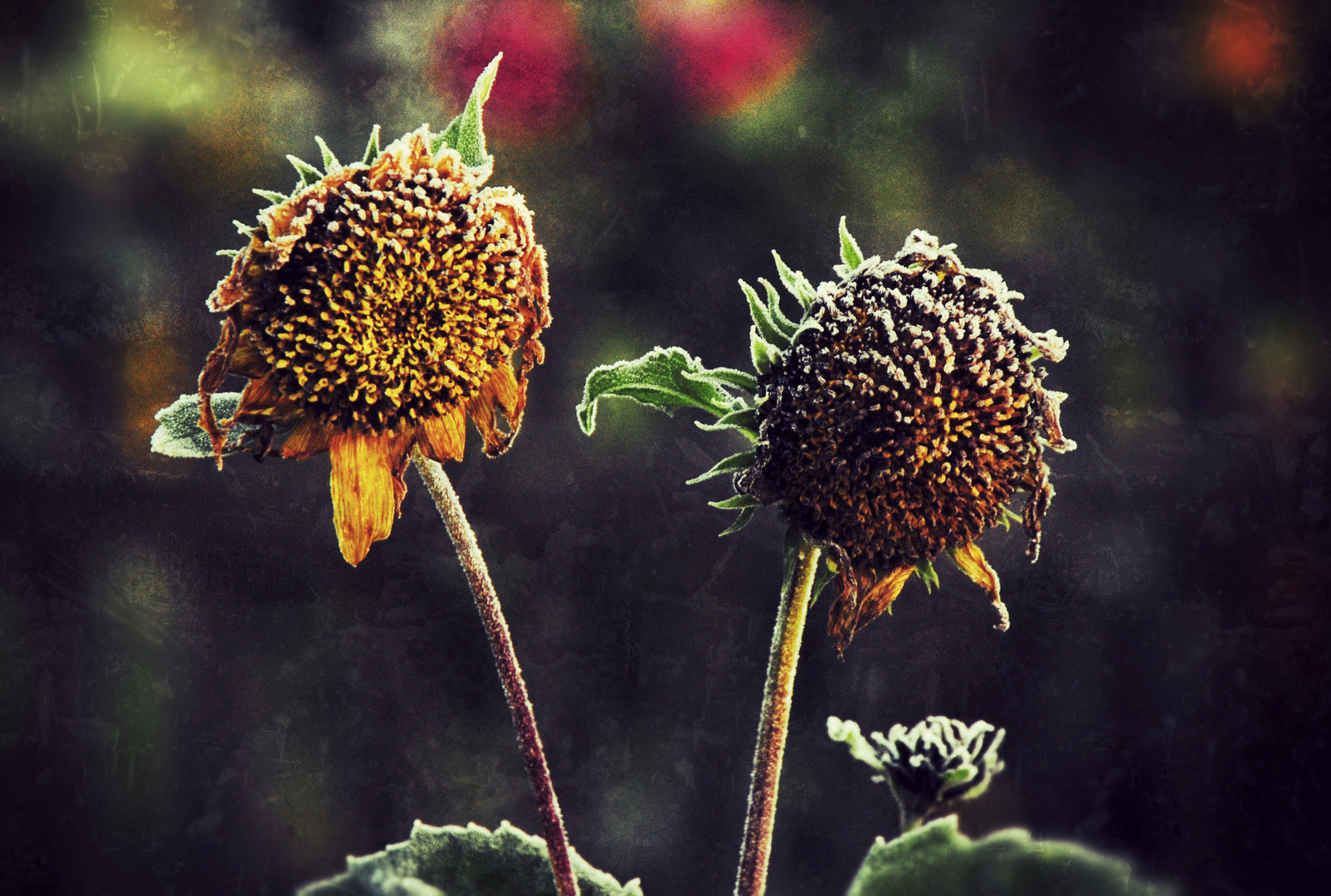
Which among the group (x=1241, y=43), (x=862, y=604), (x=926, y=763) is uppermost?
(x=1241, y=43)

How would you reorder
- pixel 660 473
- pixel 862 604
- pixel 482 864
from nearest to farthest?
pixel 862 604 < pixel 482 864 < pixel 660 473

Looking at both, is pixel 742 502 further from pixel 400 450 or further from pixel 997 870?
pixel 997 870

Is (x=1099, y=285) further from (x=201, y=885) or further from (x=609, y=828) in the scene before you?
(x=201, y=885)

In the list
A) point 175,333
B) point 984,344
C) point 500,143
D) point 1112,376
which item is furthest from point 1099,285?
point 175,333

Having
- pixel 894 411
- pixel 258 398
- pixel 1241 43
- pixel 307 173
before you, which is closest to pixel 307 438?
pixel 258 398

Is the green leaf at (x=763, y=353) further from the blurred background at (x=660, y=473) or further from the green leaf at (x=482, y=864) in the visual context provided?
the green leaf at (x=482, y=864)

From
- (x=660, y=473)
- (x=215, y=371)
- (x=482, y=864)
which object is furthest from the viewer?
(x=660, y=473)
